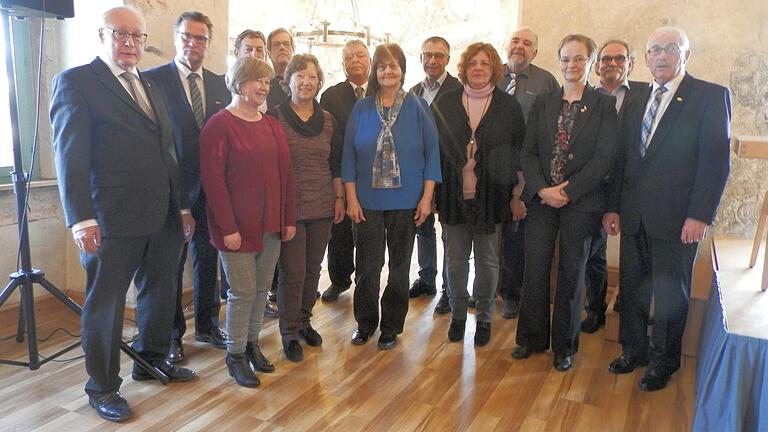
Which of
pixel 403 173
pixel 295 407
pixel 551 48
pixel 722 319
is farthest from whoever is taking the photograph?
pixel 551 48

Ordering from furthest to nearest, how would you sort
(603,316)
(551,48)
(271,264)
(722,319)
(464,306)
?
(551,48) < (603,316) < (464,306) < (271,264) < (722,319)

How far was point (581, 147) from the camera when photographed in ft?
8.49

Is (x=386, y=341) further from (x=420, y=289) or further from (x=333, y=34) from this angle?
(x=333, y=34)

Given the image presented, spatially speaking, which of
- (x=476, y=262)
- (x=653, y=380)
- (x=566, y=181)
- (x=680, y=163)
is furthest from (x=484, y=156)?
(x=653, y=380)

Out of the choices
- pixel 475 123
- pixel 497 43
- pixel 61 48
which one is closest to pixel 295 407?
pixel 475 123

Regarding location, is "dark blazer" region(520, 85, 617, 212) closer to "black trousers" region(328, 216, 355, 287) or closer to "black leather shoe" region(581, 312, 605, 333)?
"black leather shoe" region(581, 312, 605, 333)

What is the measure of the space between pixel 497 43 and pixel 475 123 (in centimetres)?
498

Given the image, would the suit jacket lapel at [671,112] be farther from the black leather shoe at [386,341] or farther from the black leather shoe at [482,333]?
the black leather shoe at [386,341]

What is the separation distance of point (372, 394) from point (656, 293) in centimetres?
132

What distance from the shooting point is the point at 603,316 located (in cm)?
342

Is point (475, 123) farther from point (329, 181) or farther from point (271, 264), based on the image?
point (271, 264)

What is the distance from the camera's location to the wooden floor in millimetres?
2250

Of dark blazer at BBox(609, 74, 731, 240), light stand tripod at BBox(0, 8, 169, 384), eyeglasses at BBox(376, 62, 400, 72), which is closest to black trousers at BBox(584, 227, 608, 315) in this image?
dark blazer at BBox(609, 74, 731, 240)

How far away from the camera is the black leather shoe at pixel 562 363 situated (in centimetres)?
277
